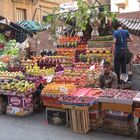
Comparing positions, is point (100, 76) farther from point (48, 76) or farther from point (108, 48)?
point (108, 48)

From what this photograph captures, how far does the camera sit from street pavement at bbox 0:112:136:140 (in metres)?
6.66

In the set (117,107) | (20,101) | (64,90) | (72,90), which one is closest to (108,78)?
(72,90)

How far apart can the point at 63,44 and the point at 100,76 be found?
3.35m

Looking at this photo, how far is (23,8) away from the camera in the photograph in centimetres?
2423

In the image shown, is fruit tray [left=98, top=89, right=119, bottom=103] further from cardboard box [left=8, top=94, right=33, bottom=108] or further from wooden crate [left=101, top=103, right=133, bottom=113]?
cardboard box [left=8, top=94, right=33, bottom=108]

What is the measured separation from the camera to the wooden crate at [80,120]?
6789 mm

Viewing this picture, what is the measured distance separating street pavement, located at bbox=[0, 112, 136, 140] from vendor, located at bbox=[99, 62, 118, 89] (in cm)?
158

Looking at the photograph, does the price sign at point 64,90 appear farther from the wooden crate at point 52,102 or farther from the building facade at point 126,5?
the building facade at point 126,5

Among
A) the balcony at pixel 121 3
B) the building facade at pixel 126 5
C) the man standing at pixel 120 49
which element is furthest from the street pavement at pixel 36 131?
Answer: the balcony at pixel 121 3

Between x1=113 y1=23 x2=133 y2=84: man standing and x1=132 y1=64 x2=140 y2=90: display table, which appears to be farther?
x1=113 y1=23 x2=133 y2=84: man standing

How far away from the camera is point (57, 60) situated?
10117 millimetres

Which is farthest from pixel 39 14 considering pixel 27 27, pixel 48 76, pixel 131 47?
pixel 48 76

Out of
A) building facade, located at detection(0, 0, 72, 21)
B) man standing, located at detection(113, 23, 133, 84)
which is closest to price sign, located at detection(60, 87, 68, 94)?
man standing, located at detection(113, 23, 133, 84)

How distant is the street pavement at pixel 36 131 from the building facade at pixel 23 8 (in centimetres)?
1484
